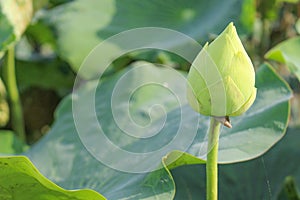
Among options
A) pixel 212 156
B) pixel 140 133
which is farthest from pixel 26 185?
pixel 140 133

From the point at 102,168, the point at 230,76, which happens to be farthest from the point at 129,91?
the point at 230,76

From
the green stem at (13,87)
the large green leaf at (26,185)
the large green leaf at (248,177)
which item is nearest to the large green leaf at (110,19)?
the green stem at (13,87)

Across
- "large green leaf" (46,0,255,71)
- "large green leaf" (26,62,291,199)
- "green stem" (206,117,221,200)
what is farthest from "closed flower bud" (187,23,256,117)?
"large green leaf" (46,0,255,71)

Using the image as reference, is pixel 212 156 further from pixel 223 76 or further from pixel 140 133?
pixel 140 133

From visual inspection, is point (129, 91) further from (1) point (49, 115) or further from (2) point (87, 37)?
(1) point (49, 115)

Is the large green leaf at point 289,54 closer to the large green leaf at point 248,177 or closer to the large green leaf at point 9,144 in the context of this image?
the large green leaf at point 248,177
